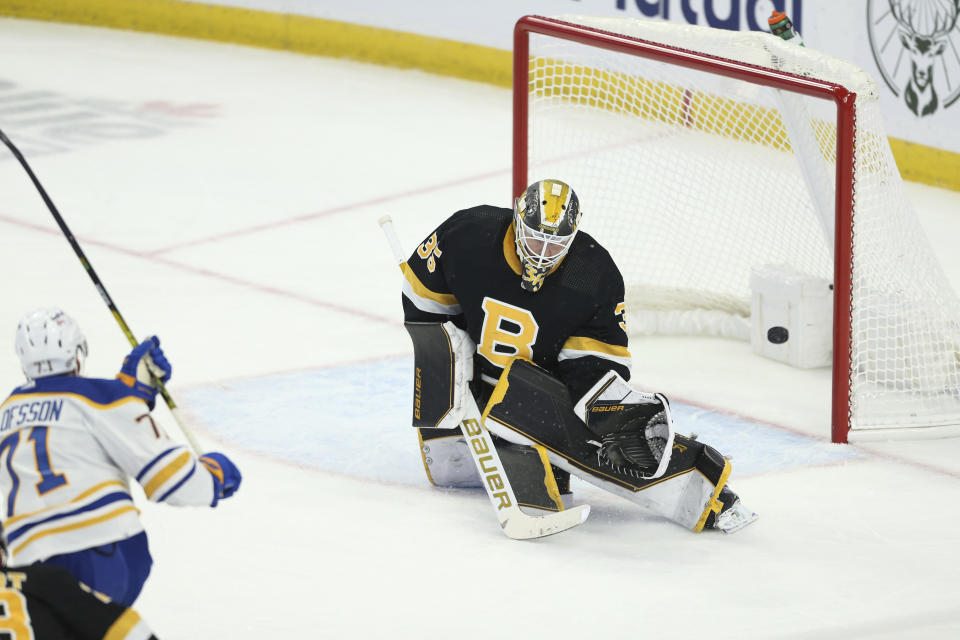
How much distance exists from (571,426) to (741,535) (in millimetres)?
489

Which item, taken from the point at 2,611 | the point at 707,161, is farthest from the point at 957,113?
the point at 2,611

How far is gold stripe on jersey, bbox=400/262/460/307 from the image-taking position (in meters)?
4.12

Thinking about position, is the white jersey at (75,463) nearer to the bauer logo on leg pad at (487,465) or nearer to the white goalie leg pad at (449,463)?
the bauer logo on leg pad at (487,465)

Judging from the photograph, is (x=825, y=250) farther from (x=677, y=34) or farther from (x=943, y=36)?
(x=943, y=36)

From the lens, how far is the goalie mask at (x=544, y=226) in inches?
150

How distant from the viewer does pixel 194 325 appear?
18.8 ft

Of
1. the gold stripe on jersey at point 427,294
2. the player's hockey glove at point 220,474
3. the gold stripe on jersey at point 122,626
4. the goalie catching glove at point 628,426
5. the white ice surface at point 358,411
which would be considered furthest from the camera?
the gold stripe on jersey at point 427,294

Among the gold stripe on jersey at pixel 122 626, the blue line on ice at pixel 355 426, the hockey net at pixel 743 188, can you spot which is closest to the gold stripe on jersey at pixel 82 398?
the gold stripe on jersey at pixel 122 626

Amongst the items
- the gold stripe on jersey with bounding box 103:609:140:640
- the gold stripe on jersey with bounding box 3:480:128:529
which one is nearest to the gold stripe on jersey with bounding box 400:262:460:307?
the gold stripe on jersey with bounding box 3:480:128:529

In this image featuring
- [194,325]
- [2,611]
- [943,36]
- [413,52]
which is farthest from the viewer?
[413,52]

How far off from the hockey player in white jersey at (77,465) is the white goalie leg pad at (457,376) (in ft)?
3.74

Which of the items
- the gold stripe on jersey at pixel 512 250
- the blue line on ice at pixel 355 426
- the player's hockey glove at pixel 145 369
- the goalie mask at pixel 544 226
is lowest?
the blue line on ice at pixel 355 426

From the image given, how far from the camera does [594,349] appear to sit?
3.95 meters

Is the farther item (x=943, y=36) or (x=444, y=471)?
(x=943, y=36)
